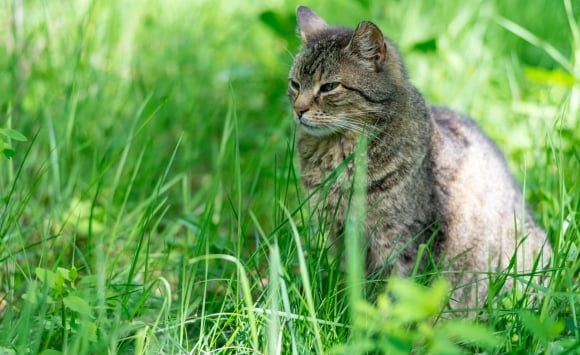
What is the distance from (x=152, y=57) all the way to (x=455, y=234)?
8.42ft

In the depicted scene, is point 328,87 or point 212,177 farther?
point 212,177

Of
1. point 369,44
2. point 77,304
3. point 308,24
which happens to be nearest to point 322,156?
point 369,44

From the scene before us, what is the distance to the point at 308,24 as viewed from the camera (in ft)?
9.77

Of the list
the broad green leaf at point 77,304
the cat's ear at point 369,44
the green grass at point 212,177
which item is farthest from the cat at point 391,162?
the broad green leaf at point 77,304

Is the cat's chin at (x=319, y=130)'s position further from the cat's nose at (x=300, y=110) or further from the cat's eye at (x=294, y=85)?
the cat's eye at (x=294, y=85)

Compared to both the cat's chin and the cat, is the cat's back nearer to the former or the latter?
the cat

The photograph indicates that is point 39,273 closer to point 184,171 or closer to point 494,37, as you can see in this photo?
point 184,171

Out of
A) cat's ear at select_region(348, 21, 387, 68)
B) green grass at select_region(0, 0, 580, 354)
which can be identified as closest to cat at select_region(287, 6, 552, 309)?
cat's ear at select_region(348, 21, 387, 68)

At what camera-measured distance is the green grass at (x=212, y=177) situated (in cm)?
196

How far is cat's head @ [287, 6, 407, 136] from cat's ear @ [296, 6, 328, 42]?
180mm

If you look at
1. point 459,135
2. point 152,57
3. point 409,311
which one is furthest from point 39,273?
point 152,57

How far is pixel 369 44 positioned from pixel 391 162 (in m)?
0.47

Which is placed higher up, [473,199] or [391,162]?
[391,162]

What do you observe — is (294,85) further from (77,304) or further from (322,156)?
(77,304)
